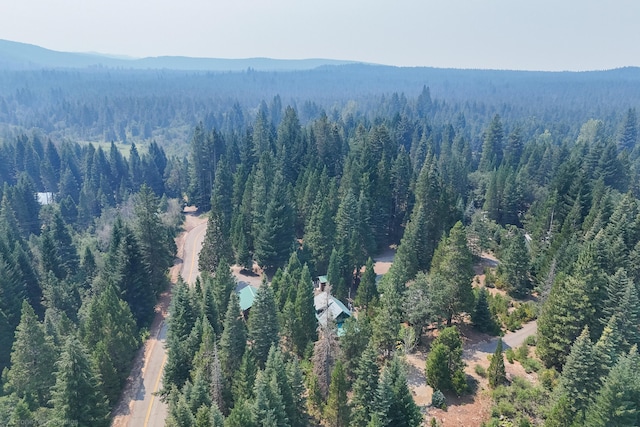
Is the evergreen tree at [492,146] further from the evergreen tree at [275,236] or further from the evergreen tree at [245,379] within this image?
the evergreen tree at [245,379]

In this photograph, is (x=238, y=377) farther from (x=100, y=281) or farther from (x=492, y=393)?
(x=100, y=281)

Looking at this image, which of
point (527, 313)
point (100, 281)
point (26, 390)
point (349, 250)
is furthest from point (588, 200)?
point (26, 390)

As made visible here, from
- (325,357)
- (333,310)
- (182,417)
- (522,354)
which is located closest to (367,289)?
(333,310)

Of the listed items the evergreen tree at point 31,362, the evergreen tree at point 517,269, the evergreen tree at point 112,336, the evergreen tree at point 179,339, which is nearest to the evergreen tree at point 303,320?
the evergreen tree at point 179,339

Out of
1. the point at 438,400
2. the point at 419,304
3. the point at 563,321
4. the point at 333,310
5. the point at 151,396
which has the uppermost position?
the point at 563,321

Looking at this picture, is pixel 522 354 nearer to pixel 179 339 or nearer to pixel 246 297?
pixel 246 297

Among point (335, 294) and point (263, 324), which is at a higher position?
point (263, 324)

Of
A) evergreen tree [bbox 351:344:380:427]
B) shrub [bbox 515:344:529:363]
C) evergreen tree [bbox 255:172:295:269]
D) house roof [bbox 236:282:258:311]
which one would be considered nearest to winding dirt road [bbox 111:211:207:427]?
house roof [bbox 236:282:258:311]

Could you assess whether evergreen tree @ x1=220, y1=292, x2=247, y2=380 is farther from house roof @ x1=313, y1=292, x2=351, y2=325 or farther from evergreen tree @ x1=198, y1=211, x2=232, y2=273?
evergreen tree @ x1=198, y1=211, x2=232, y2=273
